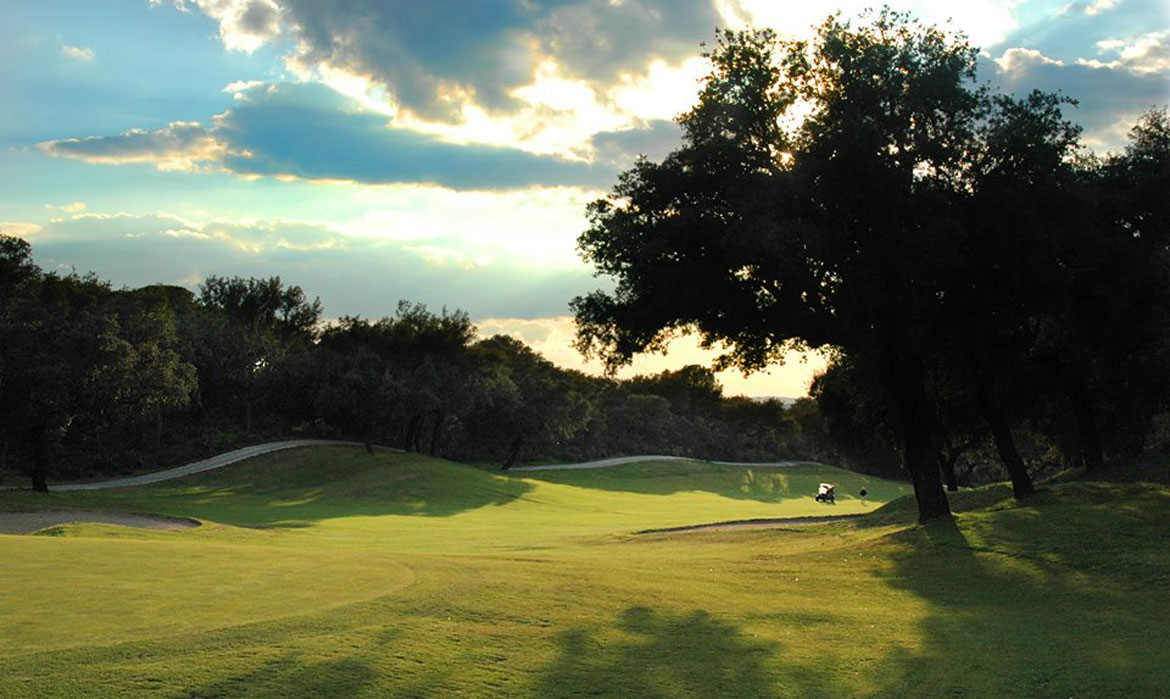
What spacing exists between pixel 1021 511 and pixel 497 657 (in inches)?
781

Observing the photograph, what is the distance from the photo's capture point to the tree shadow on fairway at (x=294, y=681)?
8.38 m

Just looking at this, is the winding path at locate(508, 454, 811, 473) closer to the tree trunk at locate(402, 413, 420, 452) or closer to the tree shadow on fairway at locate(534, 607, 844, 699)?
the tree trunk at locate(402, 413, 420, 452)

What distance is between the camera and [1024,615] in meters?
15.3

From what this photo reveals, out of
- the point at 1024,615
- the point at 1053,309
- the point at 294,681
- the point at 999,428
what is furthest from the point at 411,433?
the point at 294,681

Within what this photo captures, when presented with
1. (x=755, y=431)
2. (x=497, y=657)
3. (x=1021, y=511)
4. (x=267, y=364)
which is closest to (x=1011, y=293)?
(x=1021, y=511)

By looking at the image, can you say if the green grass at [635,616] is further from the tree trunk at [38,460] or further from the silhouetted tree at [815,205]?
the tree trunk at [38,460]

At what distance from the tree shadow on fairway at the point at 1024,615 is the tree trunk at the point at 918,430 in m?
2.11

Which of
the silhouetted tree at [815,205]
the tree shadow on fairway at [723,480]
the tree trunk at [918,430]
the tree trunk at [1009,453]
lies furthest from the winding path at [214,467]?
the tree trunk at [1009,453]

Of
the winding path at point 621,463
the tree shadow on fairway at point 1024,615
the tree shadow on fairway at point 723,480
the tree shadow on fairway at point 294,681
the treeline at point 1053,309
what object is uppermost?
the treeline at point 1053,309

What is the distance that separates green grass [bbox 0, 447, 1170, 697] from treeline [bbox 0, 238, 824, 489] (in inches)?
531

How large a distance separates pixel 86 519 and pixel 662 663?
31.3 metres

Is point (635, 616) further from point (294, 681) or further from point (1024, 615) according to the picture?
point (1024, 615)

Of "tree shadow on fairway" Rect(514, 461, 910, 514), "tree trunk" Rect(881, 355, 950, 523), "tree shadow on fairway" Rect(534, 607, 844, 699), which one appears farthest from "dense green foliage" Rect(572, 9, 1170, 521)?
"tree shadow on fairway" Rect(514, 461, 910, 514)

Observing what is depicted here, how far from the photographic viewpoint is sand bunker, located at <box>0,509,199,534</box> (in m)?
32.3
